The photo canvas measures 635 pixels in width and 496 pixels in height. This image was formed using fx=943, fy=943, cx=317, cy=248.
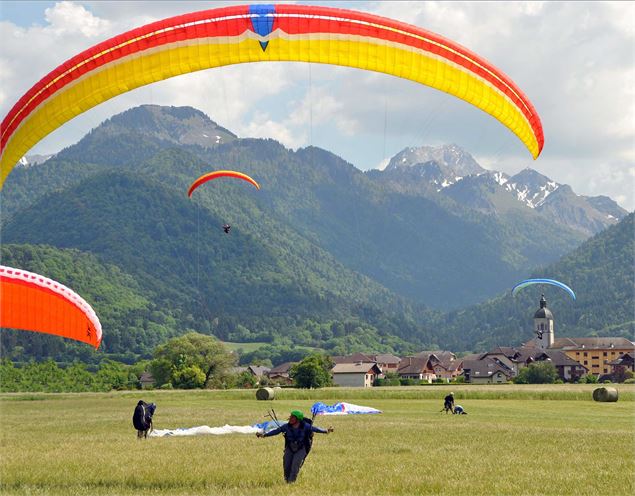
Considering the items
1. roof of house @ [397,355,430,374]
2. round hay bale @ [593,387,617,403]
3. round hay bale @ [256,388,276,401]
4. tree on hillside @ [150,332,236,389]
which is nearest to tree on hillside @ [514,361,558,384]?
tree on hillside @ [150,332,236,389]

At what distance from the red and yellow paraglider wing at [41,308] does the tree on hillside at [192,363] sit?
284 ft

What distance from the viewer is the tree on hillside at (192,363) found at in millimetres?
107500

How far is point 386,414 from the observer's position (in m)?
Result: 47.7

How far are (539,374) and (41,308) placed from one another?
107761 millimetres

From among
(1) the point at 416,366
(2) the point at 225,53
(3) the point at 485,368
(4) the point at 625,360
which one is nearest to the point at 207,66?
(2) the point at 225,53

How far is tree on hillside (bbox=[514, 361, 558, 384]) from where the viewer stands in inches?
4764

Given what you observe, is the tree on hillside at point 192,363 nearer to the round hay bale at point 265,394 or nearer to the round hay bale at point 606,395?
the round hay bale at point 265,394

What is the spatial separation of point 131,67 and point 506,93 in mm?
9267

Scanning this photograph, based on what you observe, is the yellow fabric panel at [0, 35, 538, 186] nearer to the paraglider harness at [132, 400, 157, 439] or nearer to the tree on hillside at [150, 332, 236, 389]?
the paraglider harness at [132, 400, 157, 439]

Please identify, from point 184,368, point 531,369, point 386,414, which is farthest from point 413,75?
point 531,369

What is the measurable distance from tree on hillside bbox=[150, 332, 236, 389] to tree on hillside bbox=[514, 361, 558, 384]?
38.5 m

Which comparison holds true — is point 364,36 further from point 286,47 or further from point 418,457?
point 418,457

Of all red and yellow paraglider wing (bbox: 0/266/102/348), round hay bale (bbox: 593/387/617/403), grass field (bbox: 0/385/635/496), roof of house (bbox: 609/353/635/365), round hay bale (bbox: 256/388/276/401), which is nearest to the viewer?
grass field (bbox: 0/385/635/496)

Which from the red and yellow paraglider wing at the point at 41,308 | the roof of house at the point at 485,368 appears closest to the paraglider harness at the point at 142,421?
the red and yellow paraglider wing at the point at 41,308
